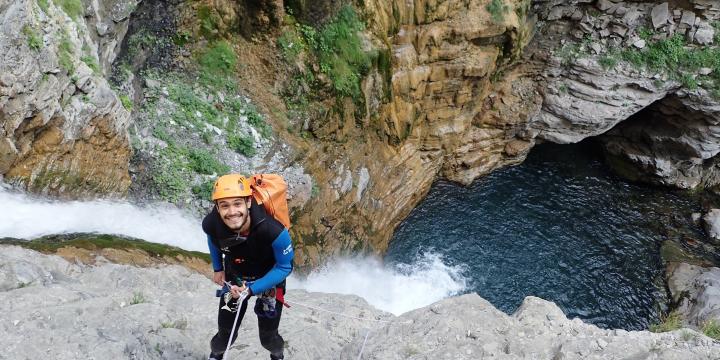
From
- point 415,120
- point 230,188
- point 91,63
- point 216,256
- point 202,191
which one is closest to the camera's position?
point 230,188

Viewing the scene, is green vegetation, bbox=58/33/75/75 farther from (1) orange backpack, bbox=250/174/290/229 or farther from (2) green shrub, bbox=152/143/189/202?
(1) orange backpack, bbox=250/174/290/229

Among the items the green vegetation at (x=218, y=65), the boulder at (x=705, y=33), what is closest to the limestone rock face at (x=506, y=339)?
the green vegetation at (x=218, y=65)

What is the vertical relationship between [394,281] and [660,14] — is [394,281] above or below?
below

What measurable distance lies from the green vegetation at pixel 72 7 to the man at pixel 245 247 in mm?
7003

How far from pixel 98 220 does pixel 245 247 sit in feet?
20.7

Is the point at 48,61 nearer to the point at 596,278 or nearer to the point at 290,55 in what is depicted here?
the point at 290,55

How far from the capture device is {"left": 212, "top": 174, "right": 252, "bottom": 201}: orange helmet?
402cm

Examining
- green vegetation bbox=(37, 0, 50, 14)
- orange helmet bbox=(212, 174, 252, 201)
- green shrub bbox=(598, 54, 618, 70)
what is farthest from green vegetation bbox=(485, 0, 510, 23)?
orange helmet bbox=(212, 174, 252, 201)

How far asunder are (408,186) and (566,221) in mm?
6048

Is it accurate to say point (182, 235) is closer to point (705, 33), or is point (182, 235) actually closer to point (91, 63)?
point (91, 63)

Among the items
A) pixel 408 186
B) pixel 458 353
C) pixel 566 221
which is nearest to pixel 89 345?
pixel 458 353

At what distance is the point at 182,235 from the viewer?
34.9 feet

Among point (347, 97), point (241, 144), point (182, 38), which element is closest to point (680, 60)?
point (347, 97)

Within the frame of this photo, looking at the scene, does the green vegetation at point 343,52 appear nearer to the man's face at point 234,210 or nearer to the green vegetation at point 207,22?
the green vegetation at point 207,22
